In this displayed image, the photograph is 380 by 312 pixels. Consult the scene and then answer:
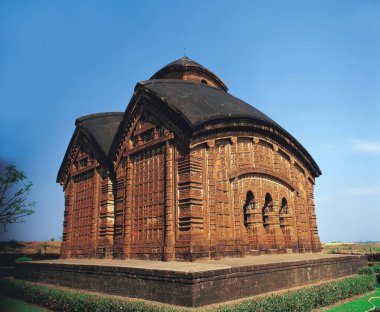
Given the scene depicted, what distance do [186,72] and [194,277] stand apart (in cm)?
1551

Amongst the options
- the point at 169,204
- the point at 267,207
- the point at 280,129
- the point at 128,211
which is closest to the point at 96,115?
the point at 128,211

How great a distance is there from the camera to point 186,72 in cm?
2053

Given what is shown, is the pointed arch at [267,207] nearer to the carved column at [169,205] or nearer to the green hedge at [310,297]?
the green hedge at [310,297]

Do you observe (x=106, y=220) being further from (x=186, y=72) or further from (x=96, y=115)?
(x=186, y=72)

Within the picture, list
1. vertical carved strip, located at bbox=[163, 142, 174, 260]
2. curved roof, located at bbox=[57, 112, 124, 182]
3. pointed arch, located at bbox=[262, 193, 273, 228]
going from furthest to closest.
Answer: curved roof, located at bbox=[57, 112, 124, 182] → pointed arch, located at bbox=[262, 193, 273, 228] → vertical carved strip, located at bbox=[163, 142, 174, 260]

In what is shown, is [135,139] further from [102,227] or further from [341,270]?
[341,270]

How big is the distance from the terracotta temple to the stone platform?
2.03 meters

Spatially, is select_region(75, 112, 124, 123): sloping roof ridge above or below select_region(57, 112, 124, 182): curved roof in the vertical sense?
above

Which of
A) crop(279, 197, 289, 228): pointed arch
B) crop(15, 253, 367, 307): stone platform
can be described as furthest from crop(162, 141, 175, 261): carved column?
crop(279, 197, 289, 228): pointed arch

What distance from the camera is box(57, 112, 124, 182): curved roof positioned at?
17281 mm

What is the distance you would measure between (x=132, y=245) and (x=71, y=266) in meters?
2.42

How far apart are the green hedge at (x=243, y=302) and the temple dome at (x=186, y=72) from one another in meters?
14.2

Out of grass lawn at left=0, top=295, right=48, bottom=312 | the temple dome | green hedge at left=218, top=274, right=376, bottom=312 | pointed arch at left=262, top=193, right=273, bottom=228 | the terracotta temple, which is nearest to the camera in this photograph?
green hedge at left=218, top=274, right=376, bottom=312

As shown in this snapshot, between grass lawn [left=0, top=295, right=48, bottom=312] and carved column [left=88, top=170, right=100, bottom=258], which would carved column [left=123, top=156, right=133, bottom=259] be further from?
grass lawn [left=0, top=295, right=48, bottom=312]
